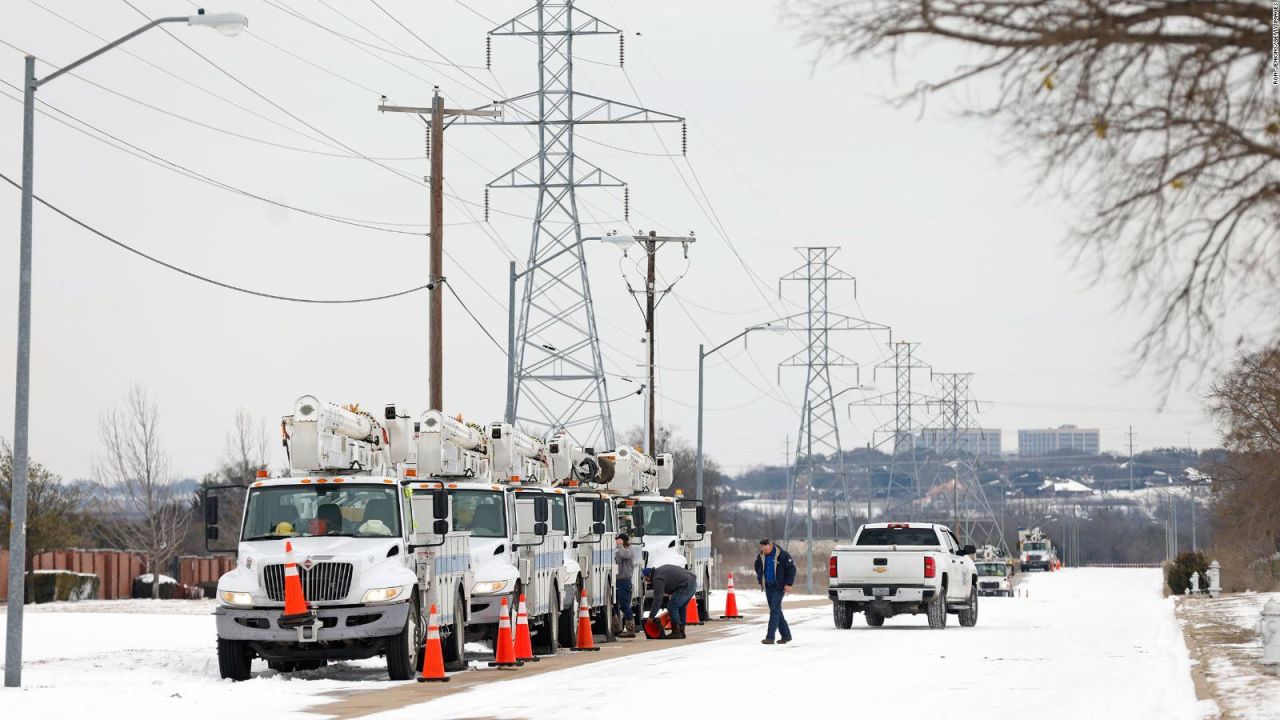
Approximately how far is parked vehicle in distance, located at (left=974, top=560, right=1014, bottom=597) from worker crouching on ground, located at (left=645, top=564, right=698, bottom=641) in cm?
3704

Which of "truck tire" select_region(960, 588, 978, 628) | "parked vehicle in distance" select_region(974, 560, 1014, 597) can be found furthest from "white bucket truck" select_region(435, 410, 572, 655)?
"parked vehicle in distance" select_region(974, 560, 1014, 597)

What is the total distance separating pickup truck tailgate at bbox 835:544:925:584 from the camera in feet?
117

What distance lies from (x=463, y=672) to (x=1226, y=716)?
10.6m

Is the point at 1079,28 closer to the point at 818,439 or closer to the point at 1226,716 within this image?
the point at 1226,716

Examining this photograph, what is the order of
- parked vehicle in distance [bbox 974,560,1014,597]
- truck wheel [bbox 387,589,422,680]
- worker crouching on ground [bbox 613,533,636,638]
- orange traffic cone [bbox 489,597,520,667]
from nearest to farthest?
truck wheel [bbox 387,589,422,680]
orange traffic cone [bbox 489,597,520,667]
worker crouching on ground [bbox 613,533,636,638]
parked vehicle in distance [bbox 974,560,1014,597]

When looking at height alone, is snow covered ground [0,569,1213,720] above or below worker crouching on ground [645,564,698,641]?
below

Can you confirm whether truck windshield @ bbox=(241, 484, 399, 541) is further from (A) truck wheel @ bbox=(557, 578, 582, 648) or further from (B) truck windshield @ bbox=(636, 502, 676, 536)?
(B) truck windshield @ bbox=(636, 502, 676, 536)

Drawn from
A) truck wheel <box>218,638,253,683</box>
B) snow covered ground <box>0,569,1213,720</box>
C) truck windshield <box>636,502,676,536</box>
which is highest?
truck windshield <box>636,502,676,536</box>

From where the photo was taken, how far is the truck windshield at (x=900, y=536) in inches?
1437

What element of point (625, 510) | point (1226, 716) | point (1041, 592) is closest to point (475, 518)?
point (625, 510)

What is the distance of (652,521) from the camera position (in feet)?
124

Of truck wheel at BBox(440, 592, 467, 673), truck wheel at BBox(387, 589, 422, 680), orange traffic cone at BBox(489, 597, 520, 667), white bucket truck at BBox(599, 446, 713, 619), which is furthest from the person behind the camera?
white bucket truck at BBox(599, 446, 713, 619)

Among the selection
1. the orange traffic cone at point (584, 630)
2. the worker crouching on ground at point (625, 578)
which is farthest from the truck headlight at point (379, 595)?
the worker crouching on ground at point (625, 578)

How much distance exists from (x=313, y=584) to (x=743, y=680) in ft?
16.9
